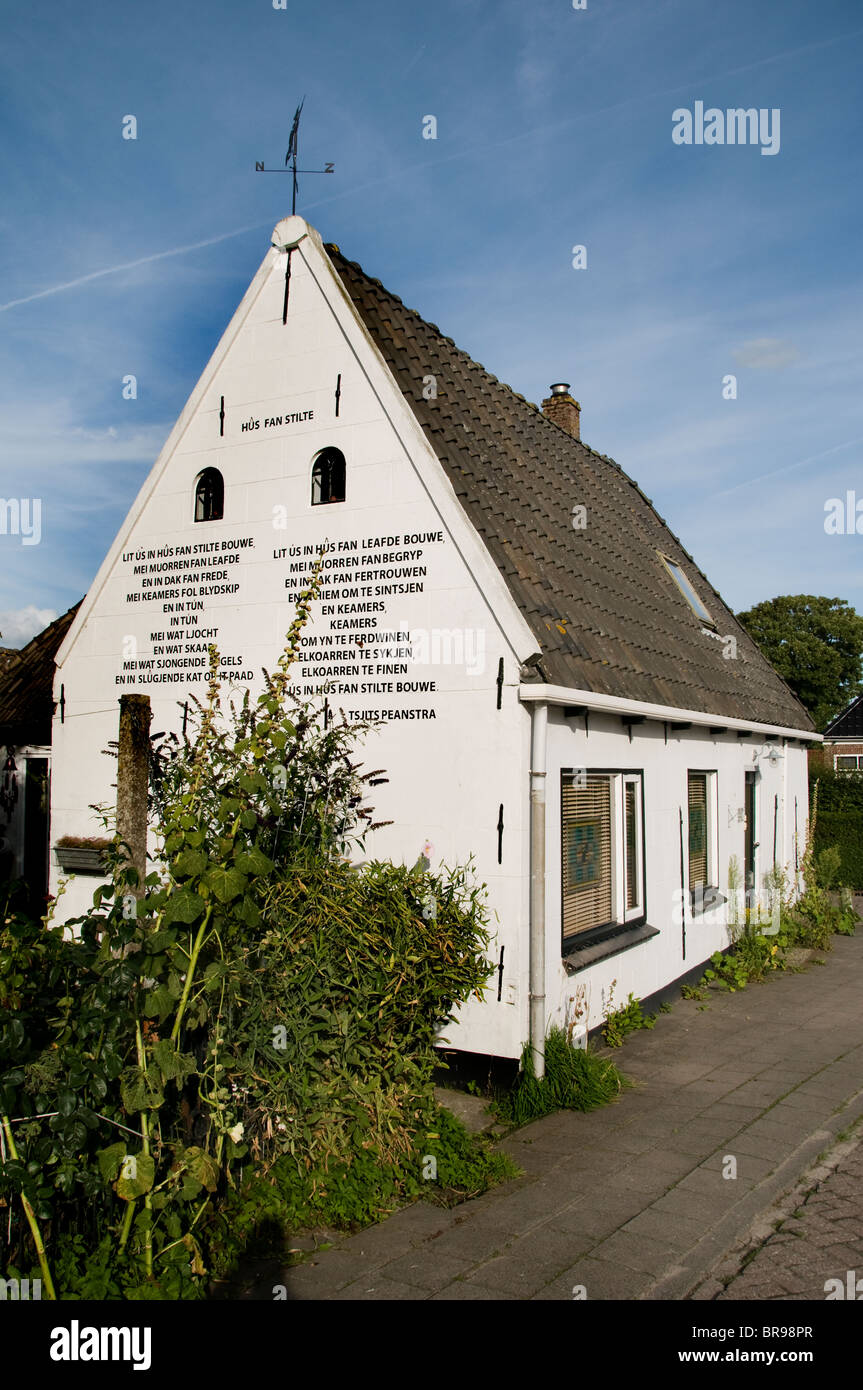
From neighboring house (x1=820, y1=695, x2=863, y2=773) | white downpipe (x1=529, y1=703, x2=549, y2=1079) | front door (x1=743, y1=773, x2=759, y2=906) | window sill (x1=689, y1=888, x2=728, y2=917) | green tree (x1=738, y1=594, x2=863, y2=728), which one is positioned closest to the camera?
white downpipe (x1=529, y1=703, x2=549, y2=1079)

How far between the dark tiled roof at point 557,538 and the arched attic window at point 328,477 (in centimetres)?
79

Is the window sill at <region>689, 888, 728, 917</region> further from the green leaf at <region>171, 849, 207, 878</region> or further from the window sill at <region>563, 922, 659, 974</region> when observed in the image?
the green leaf at <region>171, 849, 207, 878</region>

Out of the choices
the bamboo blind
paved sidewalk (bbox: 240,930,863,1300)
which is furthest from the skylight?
paved sidewalk (bbox: 240,930,863,1300)

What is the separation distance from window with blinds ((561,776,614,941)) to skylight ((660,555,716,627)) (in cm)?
518

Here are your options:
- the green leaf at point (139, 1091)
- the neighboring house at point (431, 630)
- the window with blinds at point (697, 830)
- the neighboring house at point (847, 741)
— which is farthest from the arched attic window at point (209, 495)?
the neighboring house at point (847, 741)

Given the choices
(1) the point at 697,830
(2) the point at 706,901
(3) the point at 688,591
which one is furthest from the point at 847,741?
(2) the point at 706,901

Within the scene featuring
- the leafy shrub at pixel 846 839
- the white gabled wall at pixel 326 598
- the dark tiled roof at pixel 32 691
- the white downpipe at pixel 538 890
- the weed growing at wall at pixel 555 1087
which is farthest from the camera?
the leafy shrub at pixel 846 839

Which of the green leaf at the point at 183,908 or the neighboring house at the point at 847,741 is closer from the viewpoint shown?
the green leaf at the point at 183,908

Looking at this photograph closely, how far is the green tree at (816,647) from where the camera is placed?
188 feet

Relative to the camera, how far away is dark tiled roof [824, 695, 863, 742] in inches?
1781

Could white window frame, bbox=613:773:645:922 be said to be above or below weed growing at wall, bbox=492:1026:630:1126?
above

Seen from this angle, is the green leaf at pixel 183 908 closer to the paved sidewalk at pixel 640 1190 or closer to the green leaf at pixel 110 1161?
the green leaf at pixel 110 1161

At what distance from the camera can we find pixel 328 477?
8172 mm
